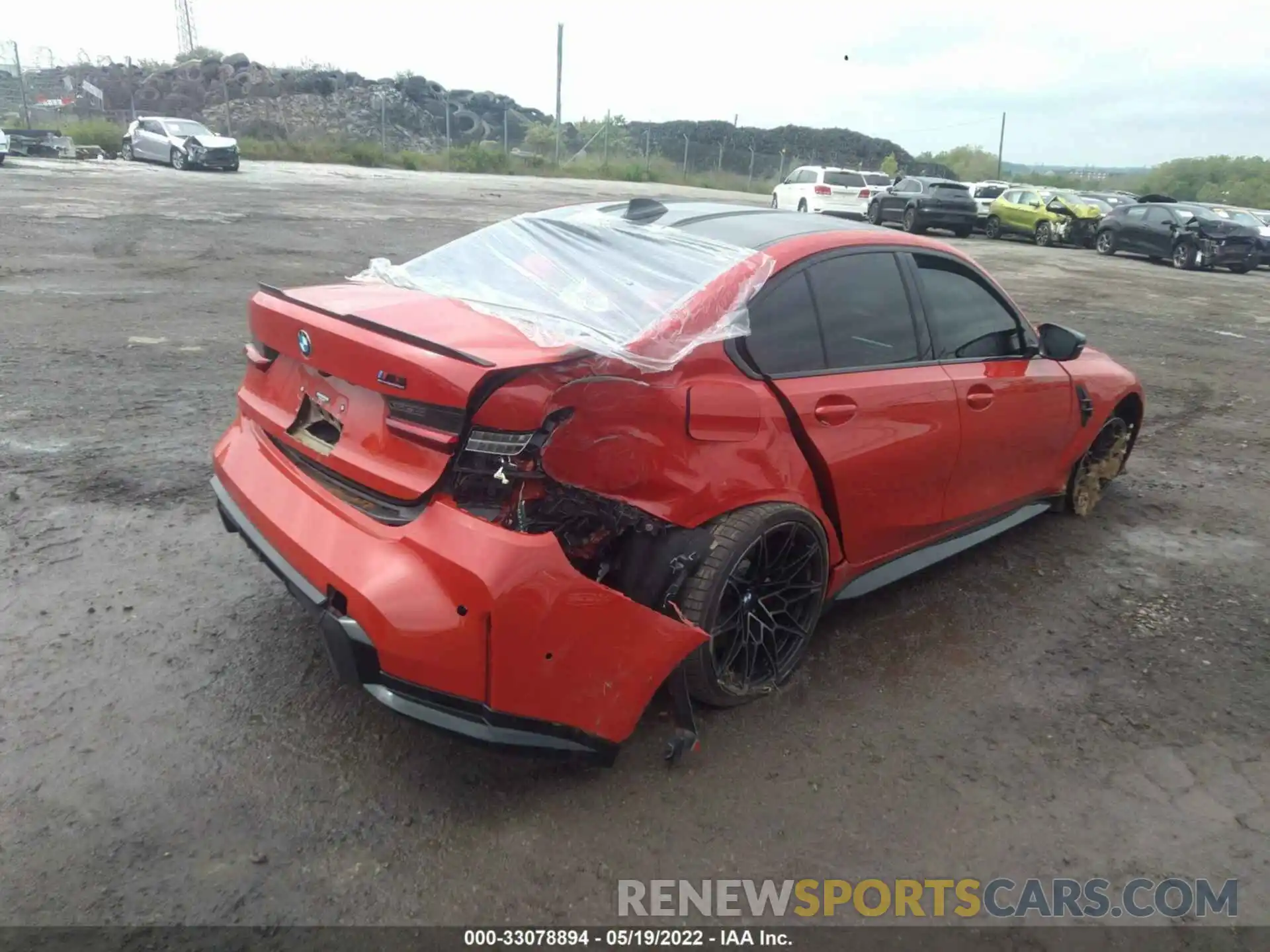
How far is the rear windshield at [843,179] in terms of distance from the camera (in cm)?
2528

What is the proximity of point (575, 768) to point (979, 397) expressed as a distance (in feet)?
7.35

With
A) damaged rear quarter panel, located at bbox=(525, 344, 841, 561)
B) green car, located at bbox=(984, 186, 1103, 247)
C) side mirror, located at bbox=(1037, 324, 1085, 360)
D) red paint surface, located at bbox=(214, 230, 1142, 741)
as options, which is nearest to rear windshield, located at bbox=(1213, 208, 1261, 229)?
green car, located at bbox=(984, 186, 1103, 247)

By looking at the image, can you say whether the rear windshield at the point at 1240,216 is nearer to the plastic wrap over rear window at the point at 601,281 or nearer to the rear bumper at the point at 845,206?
the rear bumper at the point at 845,206

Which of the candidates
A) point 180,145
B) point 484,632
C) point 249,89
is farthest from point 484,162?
point 484,632

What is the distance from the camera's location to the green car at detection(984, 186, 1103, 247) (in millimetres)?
24141

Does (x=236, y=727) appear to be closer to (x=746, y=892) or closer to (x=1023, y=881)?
(x=746, y=892)

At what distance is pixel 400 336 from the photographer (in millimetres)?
2619

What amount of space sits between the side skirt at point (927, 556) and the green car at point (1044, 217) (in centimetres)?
2256

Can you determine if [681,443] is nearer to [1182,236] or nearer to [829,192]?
[1182,236]

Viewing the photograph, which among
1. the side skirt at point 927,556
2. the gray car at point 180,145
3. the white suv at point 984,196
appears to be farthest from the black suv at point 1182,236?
the gray car at point 180,145

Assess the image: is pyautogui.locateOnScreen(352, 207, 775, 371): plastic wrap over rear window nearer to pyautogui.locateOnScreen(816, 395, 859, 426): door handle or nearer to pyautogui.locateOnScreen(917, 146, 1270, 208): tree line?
pyautogui.locateOnScreen(816, 395, 859, 426): door handle

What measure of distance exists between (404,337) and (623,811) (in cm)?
148

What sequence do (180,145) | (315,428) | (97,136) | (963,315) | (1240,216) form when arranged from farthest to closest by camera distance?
(97,136), (180,145), (1240,216), (963,315), (315,428)

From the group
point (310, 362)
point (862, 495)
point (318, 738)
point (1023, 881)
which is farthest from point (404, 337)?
point (1023, 881)
